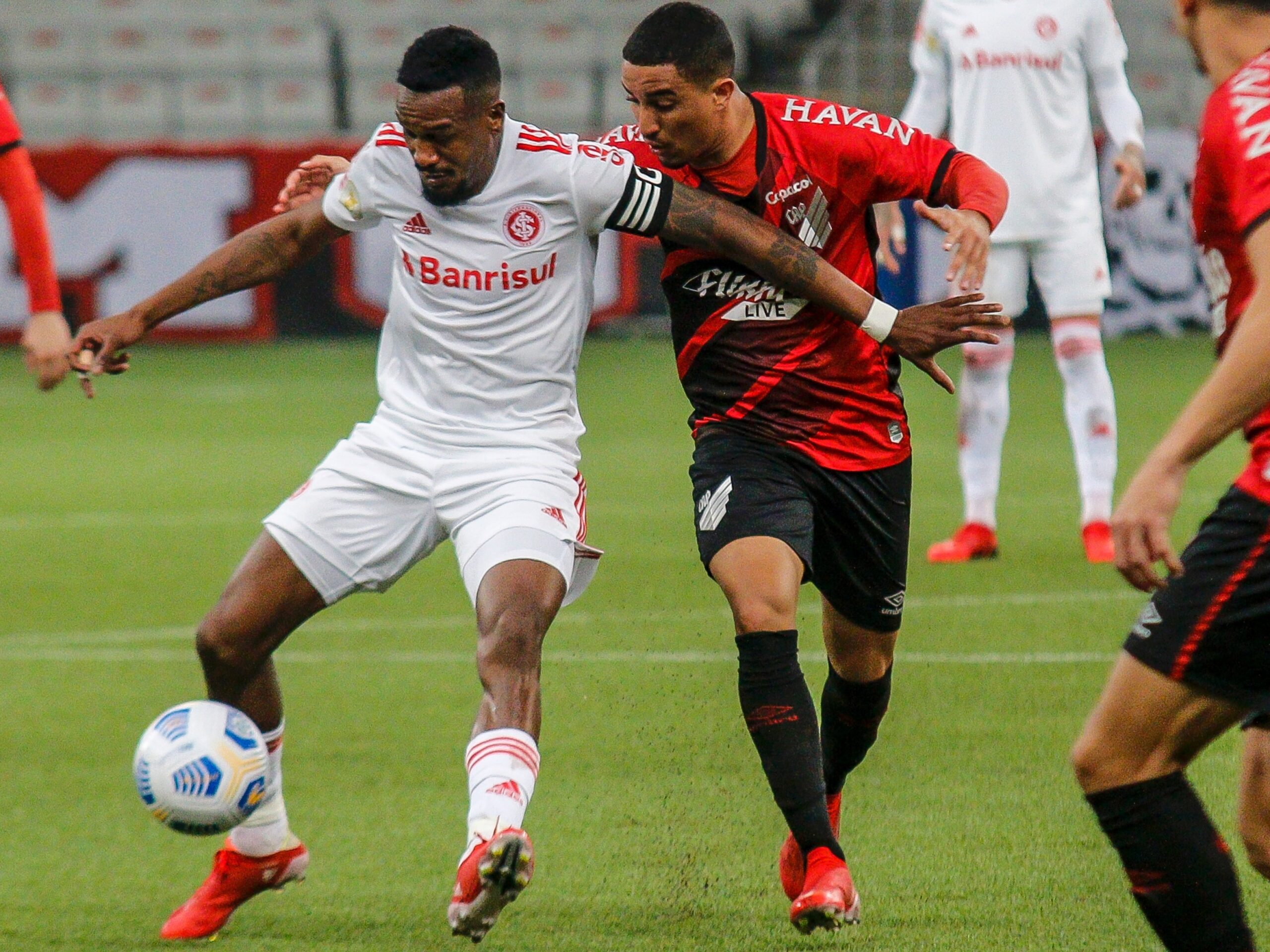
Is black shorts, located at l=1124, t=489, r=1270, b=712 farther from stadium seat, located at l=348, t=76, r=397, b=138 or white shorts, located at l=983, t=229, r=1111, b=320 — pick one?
stadium seat, located at l=348, t=76, r=397, b=138

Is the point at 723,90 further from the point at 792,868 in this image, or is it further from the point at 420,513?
the point at 792,868

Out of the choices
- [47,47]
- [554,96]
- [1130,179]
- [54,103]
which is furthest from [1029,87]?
[47,47]

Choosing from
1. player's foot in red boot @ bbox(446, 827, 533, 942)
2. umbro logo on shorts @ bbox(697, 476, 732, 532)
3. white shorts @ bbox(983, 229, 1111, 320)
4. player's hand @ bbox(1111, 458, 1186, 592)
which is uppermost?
player's hand @ bbox(1111, 458, 1186, 592)

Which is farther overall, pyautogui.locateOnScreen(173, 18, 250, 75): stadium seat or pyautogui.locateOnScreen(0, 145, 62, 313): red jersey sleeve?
pyautogui.locateOnScreen(173, 18, 250, 75): stadium seat

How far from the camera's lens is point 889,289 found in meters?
17.2

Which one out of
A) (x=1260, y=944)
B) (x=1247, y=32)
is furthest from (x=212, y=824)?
(x=1247, y=32)

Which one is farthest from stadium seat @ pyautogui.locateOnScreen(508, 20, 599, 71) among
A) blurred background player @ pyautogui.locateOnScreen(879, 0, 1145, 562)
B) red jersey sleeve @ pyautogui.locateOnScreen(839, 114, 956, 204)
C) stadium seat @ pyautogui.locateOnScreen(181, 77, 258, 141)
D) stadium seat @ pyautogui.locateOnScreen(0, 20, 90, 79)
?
red jersey sleeve @ pyautogui.locateOnScreen(839, 114, 956, 204)

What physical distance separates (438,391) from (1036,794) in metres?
1.96

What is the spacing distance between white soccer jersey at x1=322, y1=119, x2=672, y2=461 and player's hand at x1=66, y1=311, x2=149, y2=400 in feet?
1.79

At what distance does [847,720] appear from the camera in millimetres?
4523

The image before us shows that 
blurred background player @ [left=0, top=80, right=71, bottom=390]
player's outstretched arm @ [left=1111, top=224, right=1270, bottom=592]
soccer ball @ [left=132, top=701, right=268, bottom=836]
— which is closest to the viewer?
player's outstretched arm @ [left=1111, top=224, right=1270, bottom=592]

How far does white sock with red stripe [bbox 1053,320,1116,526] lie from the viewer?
7832mm

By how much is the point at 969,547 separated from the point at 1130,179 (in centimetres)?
176

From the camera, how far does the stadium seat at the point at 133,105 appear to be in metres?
21.6
